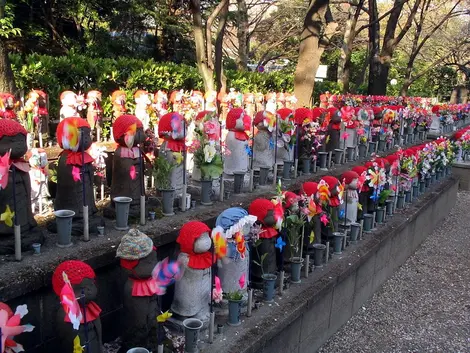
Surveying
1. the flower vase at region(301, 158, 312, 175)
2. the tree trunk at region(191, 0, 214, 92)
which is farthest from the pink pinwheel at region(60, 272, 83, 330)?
the tree trunk at region(191, 0, 214, 92)

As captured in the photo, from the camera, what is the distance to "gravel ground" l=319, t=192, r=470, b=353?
442 centimetres

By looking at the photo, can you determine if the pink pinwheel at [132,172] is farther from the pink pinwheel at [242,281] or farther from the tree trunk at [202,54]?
the tree trunk at [202,54]

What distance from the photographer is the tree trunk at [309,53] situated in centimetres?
1033

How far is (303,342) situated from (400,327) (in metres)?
1.47

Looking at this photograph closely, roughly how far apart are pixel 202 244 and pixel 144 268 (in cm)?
42

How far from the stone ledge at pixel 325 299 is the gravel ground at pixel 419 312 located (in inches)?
4.8

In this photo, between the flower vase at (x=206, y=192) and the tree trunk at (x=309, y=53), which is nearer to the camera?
the flower vase at (x=206, y=192)

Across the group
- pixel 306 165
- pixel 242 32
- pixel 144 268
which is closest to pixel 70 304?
pixel 144 268

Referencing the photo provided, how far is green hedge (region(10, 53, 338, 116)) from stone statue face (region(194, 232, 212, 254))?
490cm

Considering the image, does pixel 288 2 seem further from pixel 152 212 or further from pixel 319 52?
pixel 152 212

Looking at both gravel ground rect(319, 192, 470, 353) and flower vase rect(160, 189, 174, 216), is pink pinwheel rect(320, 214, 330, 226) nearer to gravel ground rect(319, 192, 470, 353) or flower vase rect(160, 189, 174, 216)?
gravel ground rect(319, 192, 470, 353)

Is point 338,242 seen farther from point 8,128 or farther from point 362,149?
point 362,149

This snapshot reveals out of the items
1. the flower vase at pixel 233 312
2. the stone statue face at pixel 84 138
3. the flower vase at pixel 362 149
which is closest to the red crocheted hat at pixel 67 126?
the stone statue face at pixel 84 138

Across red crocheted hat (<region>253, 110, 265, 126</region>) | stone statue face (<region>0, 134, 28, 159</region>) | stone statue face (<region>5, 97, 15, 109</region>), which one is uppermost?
stone statue face (<region>5, 97, 15, 109</region>)
